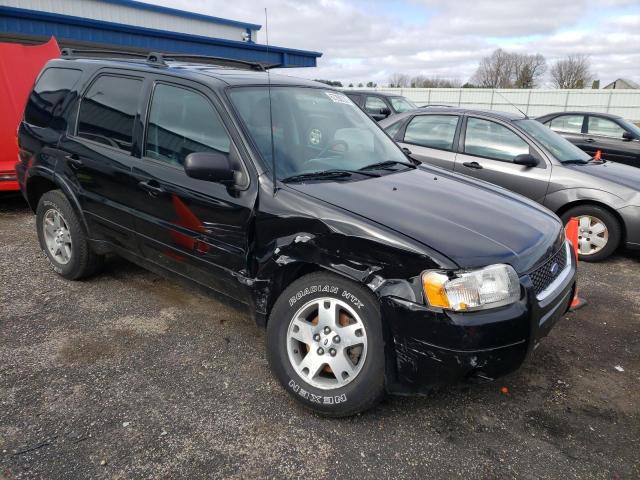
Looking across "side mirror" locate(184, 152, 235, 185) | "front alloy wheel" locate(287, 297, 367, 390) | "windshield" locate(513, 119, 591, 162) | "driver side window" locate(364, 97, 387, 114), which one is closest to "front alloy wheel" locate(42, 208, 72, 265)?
"side mirror" locate(184, 152, 235, 185)

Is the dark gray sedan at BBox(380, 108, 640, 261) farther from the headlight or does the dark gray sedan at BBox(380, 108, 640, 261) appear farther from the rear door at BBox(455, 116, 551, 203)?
the headlight

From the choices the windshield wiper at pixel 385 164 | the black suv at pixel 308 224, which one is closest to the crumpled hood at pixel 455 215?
the black suv at pixel 308 224

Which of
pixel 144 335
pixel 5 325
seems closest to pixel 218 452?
pixel 144 335

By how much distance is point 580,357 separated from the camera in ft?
11.4

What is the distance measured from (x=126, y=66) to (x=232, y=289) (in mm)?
1962

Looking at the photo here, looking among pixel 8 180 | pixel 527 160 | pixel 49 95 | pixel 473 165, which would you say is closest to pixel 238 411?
pixel 49 95

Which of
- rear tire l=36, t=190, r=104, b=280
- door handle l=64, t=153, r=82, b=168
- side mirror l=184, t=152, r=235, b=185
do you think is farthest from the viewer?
rear tire l=36, t=190, r=104, b=280

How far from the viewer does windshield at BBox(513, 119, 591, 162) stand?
585cm

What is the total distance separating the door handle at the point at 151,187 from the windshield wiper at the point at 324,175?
0.94 metres

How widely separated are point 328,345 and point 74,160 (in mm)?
2652

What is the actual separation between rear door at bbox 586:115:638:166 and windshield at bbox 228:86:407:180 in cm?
772

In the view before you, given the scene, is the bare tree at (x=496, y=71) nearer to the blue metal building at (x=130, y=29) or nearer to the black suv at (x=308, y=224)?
the blue metal building at (x=130, y=29)

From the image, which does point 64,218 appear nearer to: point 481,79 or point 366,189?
point 366,189

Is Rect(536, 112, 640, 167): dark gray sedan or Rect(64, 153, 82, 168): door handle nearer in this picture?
Rect(64, 153, 82, 168): door handle
